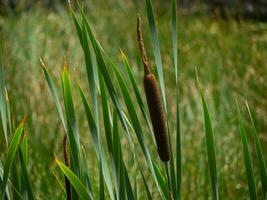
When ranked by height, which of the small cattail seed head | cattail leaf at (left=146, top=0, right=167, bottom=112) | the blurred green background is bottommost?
the blurred green background

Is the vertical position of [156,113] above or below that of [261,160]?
above

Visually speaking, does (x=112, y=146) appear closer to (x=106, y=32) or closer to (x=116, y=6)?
(x=106, y=32)

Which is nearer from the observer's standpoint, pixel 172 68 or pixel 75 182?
pixel 75 182

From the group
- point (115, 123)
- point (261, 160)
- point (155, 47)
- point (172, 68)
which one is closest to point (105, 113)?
point (115, 123)

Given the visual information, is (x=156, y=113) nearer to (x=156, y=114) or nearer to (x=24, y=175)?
(x=156, y=114)

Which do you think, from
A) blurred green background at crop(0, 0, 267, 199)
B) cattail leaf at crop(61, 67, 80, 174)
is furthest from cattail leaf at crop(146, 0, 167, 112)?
blurred green background at crop(0, 0, 267, 199)

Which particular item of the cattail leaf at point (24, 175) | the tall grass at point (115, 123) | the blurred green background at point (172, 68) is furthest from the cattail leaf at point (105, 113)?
the blurred green background at point (172, 68)

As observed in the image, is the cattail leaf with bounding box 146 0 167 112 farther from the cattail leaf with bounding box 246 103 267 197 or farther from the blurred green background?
the blurred green background
